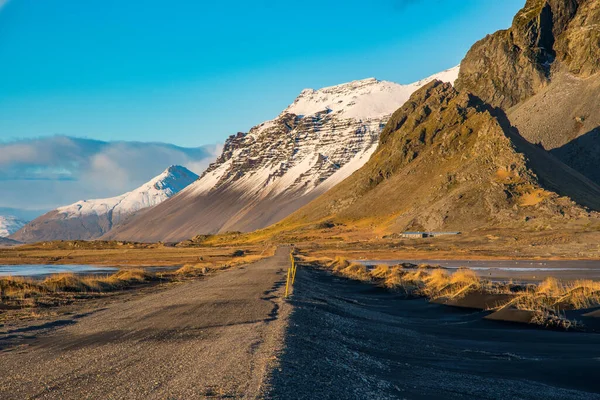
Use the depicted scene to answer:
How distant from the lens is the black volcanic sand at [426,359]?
33.3ft

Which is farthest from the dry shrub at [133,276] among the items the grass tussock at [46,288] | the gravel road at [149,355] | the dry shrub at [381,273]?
the gravel road at [149,355]

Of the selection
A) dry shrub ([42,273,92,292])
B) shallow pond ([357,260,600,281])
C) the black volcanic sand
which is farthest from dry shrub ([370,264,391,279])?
dry shrub ([42,273,92,292])

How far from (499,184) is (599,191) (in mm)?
35627

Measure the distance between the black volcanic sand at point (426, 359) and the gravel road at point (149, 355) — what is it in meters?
Answer: 0.82

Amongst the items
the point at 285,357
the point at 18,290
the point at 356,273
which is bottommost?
the point at 356,273

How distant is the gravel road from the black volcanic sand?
2.69ft

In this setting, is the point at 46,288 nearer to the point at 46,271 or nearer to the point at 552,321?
the point at 552,321

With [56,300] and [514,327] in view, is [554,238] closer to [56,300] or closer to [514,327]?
[514,327]

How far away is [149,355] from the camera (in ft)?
39.6

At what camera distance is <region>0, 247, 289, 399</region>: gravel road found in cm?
920

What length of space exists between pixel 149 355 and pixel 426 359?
24.8 feet

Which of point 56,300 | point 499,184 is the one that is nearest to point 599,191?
point 499,184

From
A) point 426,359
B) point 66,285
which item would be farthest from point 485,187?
point 426,359

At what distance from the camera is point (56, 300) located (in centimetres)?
2847
